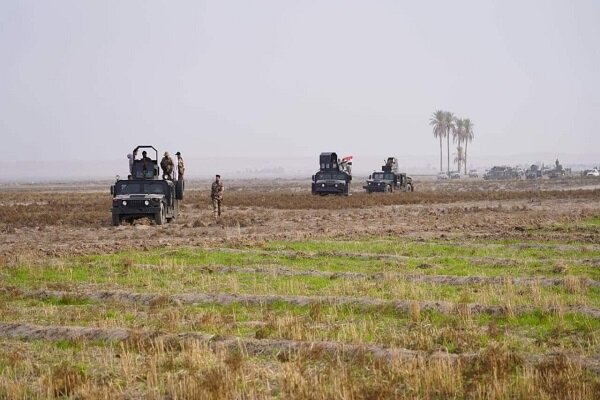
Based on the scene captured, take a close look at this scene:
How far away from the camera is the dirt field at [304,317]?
7.30 meters

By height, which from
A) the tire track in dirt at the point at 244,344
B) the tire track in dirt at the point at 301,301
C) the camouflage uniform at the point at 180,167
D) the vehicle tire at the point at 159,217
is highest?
the camouflage uniform at the point at 180,167

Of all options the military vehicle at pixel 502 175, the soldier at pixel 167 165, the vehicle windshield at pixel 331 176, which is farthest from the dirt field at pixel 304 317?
the military vehicle at pixel 502 175

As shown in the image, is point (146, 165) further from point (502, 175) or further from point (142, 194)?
point (502, 175)

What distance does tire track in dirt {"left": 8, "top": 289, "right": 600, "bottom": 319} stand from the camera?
10.3 metres

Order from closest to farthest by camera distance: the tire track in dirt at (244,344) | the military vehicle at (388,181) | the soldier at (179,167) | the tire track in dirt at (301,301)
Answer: the tire track in dirt at (244,344) → the tire track in dirt at (301,301) → the soldier at (179,167) → the military vehicle at (388,181)

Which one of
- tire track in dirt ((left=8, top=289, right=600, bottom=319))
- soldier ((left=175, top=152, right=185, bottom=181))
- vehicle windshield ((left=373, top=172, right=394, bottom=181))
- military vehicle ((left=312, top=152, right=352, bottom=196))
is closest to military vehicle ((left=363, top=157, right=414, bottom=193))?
vehicle windshield ((left=373, top=172, right=394, bottom=181))

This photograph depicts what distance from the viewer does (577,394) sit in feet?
21.8

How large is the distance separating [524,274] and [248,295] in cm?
567

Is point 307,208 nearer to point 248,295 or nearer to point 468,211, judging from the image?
point 468,211

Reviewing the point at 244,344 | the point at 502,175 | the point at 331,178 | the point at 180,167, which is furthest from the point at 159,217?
the point at 502,175

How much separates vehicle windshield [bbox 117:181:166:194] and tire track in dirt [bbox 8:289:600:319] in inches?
527

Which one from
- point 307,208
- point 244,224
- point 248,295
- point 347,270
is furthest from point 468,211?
point 248,295

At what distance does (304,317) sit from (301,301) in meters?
1.10

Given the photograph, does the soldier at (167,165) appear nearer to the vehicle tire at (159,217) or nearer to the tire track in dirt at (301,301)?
the vehicle tire at (159,217)
